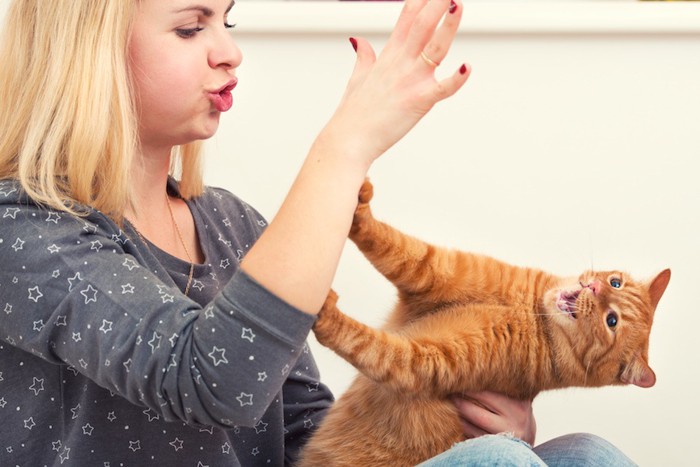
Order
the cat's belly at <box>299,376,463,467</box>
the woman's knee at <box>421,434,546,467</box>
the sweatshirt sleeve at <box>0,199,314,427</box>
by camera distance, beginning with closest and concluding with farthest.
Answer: the sweatshirt sleeve at <box>0,199,314,427</box> → the woman's knee at <box>421,434,546,467</box> → the cat's belly at <box>299,376,463,467</box>

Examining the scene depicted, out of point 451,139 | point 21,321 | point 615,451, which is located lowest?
point 21,321

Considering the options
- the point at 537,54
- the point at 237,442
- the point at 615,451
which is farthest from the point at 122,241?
the point at 537,54

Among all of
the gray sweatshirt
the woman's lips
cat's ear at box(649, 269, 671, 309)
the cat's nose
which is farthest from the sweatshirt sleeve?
cat's ear at box(649, 269, 671, 309)

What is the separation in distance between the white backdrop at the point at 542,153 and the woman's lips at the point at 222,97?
3.18ft

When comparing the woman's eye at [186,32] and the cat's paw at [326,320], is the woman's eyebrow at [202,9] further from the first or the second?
the cat's paw at [326,320]

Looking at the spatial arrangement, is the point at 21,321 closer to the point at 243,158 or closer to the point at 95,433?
the point at 95,433

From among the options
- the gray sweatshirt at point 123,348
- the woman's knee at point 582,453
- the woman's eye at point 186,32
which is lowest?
the gray sweatshirt at point 123,348

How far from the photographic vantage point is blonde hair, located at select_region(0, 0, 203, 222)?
1.16 meters

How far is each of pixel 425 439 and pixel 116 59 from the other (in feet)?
2.38

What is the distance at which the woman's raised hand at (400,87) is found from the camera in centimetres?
96

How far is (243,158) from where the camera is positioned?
2340 millimetres

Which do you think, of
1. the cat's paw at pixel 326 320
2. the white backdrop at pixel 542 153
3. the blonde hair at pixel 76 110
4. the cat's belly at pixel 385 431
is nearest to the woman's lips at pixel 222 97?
the blonde hair at pixel 76 110

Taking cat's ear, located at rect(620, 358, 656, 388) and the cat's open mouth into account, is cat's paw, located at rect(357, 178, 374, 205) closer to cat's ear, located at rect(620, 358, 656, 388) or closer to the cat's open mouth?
the cat's open mouth

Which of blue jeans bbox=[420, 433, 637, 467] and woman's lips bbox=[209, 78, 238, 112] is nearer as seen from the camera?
blue jeans bbox=[420, 433, 637, 467]
